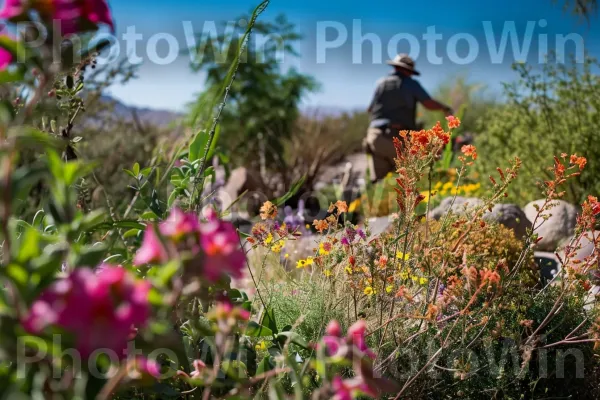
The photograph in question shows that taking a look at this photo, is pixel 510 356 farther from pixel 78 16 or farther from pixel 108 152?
pixel 108 152

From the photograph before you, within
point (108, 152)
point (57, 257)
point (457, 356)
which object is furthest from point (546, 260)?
point (108, 152)

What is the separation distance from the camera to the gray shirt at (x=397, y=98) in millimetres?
8180

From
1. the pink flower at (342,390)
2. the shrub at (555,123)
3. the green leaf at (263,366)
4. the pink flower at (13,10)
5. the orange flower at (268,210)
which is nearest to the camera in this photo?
the pink flower at (13,10)

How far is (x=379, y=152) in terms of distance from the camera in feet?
28.1

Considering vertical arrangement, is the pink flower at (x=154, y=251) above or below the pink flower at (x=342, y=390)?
above

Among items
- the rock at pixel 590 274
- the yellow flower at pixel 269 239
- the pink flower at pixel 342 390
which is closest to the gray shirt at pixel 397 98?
the rock at pixel 590 274

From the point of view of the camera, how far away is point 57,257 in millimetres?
844

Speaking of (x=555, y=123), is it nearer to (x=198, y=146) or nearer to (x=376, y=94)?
(x=376, y=94)

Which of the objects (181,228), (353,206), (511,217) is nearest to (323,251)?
(181,228)

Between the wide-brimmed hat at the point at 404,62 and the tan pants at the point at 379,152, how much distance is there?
2.95ft

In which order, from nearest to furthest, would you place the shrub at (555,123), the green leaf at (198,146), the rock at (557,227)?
the green leaf at (198,146), the rock at (557,227), the shrub at (555,123)

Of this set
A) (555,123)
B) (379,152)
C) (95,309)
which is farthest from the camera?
(379,152)

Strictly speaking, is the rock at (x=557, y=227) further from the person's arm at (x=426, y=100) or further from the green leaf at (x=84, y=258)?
the green leaf at (x=84, y=258)

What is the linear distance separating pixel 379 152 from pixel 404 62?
1276 mm
